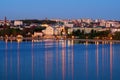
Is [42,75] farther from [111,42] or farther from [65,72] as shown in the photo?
[111,42]

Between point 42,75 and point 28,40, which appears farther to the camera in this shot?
point 28,40

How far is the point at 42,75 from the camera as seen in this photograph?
12016mm

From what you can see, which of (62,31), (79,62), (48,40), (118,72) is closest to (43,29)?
(62,31)

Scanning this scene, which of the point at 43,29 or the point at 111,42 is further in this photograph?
the point at 43,29

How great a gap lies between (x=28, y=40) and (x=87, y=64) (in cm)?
2056

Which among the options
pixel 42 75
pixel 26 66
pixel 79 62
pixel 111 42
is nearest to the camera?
pixel 42 75

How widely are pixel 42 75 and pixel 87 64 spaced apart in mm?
2949

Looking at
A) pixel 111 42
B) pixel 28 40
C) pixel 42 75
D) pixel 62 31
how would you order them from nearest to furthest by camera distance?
pixel 42 75, pixel 111 42, pixel 28 40, pixel 62 31

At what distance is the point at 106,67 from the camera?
1395 cm

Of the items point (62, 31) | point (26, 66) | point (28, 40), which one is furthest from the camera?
point (62, 31)

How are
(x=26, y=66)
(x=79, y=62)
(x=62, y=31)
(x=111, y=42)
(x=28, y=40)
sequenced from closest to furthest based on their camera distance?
(x=26, y=66) < (x=79, y=62) < (x=111, y=42) < (x=28, y=40) < (x=62, y=31)

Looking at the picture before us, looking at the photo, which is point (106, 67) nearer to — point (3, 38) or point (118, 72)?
point (118, 72)

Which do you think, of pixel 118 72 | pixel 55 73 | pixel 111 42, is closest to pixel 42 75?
pixel 55 73

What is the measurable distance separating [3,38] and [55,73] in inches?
920
